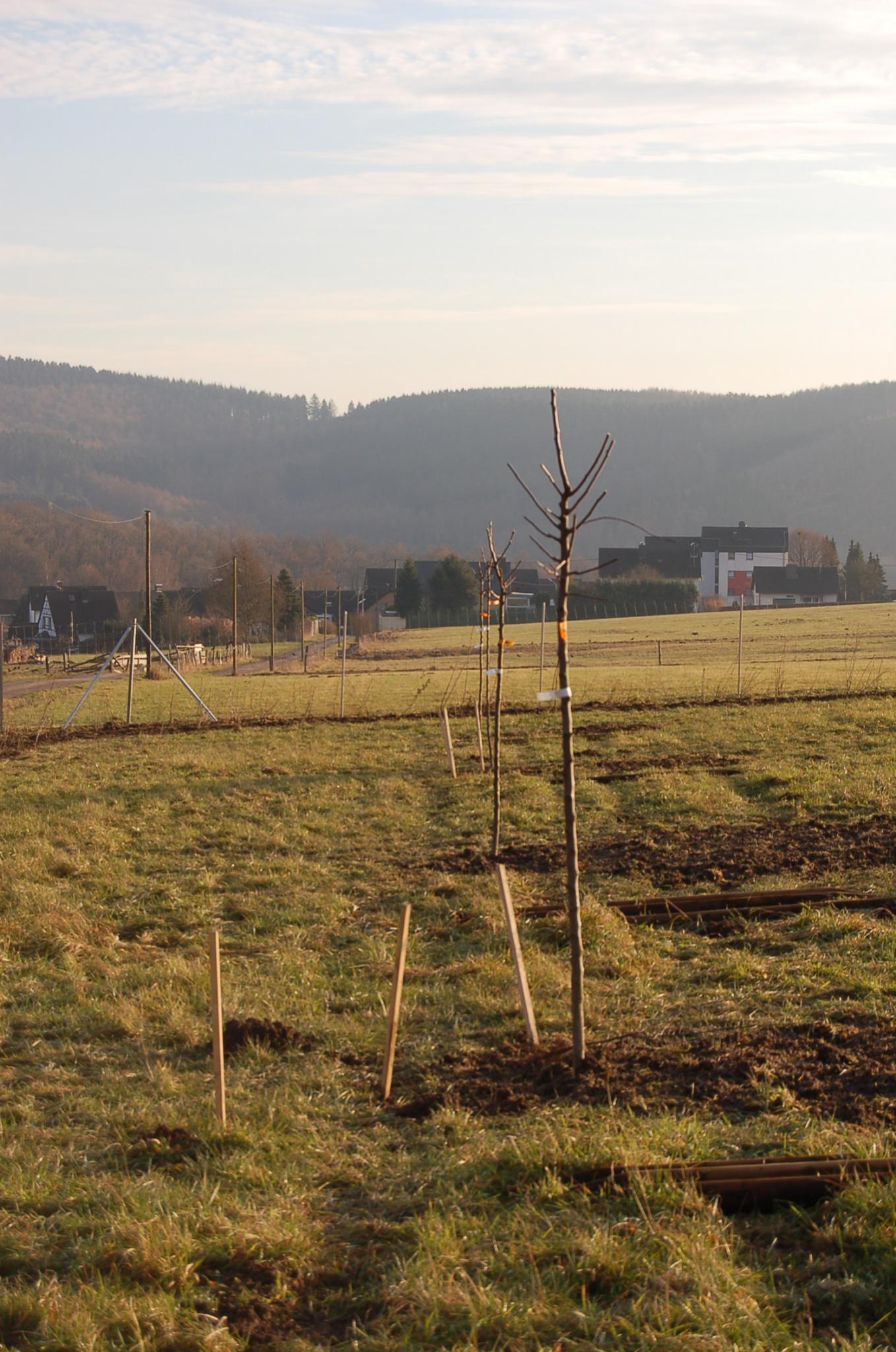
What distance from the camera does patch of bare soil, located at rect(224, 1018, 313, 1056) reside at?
21.7ft

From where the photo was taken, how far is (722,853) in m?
11.4

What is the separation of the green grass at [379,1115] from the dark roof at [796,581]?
95.7 meters

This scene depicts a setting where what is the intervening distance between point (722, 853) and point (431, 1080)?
232 inches

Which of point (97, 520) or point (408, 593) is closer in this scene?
point (408, 593)

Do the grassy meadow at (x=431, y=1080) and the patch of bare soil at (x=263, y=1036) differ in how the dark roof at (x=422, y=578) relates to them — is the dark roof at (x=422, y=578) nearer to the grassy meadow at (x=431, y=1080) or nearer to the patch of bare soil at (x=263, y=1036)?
the grassy meadow at (x=431, y=1080)

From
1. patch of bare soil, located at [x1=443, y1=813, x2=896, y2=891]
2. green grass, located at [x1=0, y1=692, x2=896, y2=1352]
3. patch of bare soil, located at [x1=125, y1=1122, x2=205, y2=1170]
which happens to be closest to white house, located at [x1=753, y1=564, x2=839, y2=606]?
patch of bare soil, located at [x1=443, y1=813, x2=896, y2=891]

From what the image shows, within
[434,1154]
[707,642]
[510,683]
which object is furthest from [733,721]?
[707,642]

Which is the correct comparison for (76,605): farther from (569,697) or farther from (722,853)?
(569,697)

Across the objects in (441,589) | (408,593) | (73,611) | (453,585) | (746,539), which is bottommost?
(73,611)

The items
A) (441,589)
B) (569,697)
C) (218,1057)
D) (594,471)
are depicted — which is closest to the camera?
(218,1057)

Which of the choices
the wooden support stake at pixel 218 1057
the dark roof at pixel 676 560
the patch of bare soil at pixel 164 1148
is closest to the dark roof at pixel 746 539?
the dark roof at pixel 676 560

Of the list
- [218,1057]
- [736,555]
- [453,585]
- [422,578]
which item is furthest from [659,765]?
[736,555]

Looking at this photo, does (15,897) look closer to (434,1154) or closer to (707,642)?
(434,1154)

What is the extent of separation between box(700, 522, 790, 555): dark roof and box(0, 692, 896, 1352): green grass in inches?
4493
